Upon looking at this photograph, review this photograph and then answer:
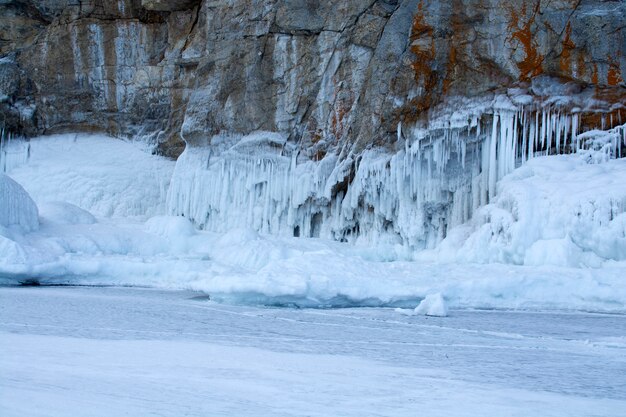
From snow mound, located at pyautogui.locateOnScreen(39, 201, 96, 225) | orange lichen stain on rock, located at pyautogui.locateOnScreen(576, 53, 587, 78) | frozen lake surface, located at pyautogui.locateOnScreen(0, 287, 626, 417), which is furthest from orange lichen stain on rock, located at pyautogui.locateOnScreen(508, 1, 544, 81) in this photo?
snow mound, located at pyautogui.locateOnScreen(39, 201, 96, 225)

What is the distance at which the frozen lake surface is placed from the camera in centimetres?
513

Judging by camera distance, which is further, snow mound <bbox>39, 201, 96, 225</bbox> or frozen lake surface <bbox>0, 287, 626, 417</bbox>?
snow mound <bbox>39, 201, 96, 225</bbox>

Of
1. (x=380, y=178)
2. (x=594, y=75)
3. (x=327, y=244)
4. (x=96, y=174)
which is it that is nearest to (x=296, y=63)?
(x=380, y=178)

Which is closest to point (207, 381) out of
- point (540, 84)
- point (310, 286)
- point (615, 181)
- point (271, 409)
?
point (271, 409)

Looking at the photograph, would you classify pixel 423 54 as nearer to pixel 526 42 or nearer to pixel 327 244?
pixel 526 42

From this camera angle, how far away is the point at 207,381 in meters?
5.88

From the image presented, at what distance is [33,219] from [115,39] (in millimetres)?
10928

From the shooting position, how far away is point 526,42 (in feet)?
62.8

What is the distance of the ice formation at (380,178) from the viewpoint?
1933cm

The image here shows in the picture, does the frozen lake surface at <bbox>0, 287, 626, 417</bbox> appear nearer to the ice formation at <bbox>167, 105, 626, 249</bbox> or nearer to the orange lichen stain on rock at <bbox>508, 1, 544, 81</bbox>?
the ice formation at <bbox>167, 105, 626, 249</bbox>

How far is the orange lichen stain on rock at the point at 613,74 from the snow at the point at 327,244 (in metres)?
2.04

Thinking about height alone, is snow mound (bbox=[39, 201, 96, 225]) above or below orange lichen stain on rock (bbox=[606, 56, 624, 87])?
below

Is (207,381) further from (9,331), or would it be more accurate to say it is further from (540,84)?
(540,84)

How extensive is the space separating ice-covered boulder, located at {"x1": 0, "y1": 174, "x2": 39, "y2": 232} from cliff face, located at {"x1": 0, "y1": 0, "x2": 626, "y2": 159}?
618 cm
